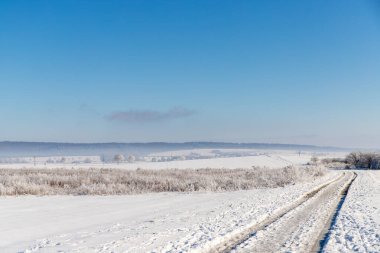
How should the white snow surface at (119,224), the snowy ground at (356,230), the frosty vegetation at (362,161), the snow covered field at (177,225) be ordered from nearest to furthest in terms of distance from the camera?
1. the snowy ground at (356,230)
2. the snow covered field at (177,225)
3. the white snow surface at (119,224)
4. the frosty vegetation at (362,161)

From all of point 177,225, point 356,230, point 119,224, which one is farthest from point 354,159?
point 119,224

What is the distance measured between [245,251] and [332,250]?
1.86m

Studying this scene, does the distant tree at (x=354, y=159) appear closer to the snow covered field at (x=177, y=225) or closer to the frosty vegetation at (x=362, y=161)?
the frosty vegetation at (x=362, y=161)

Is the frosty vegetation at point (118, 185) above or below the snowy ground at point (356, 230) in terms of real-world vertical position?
below

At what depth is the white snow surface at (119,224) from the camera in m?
9.92

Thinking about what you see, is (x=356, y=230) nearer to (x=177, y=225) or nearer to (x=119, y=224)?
(x=177, y=225)

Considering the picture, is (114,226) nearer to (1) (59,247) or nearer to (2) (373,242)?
(1) (59,247)

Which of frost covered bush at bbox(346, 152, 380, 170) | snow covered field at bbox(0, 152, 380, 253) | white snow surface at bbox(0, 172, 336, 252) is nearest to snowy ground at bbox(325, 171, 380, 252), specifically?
snow covered field at bbox(0, 152, 380, 253)

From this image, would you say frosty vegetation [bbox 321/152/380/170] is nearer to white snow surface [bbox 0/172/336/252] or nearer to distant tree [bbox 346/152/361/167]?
distant tree [bbox 346/152/361/167]

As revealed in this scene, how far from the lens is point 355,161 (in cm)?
8200

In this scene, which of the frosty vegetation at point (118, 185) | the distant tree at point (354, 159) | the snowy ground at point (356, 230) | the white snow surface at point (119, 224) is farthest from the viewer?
the distant tree at point (354, 159)

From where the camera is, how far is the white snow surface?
32.5ft

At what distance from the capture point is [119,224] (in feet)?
43.9

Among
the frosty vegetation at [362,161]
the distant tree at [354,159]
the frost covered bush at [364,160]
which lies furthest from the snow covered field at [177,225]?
the distant tree at [354,159]
